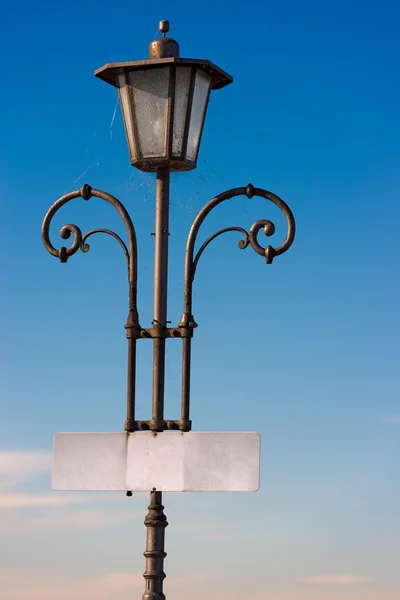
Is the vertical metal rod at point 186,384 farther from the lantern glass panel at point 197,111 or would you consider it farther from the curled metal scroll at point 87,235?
the lantern glass panel at point 197,111

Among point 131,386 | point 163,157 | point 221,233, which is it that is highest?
point 163,157

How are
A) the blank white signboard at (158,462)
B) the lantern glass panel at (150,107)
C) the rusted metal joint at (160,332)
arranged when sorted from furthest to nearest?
the lantern glass panel at (150,107) → the rusted metal joint at (160,332) → the blank white signboard at (158,462)

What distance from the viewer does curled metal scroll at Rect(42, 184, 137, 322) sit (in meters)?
8.13

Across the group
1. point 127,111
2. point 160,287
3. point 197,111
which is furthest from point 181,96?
point 160,287

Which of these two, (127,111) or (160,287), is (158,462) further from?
(127,111)

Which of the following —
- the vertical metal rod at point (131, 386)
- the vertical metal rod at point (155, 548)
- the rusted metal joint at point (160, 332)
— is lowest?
the vertical metal rod at point (155, 548)

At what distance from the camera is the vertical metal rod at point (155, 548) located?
25.4 ft

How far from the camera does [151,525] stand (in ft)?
25.5

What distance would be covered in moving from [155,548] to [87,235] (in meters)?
2.18

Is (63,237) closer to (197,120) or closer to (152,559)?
(197,120)

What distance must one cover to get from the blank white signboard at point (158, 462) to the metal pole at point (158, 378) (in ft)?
0.44

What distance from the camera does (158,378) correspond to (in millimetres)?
7906

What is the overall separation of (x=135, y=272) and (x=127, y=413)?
3.09ft

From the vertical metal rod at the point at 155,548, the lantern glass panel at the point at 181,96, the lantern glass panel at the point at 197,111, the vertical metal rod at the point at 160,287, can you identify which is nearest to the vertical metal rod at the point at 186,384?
the vertical metal rod at the point at 160,287
